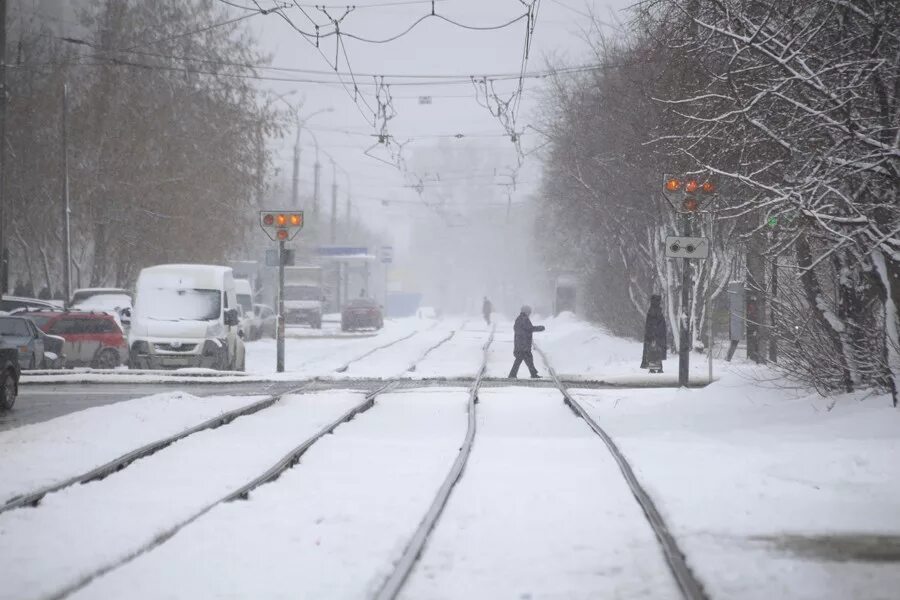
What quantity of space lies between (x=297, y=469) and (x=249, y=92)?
3367 centimetres

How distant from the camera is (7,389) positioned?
15.8m

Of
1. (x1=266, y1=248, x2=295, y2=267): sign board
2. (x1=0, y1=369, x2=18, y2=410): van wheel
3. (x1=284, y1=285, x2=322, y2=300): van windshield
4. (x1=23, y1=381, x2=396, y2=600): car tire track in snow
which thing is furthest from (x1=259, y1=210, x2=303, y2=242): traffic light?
(x1=284, y1=285, x2=322, y2=300): van windshield

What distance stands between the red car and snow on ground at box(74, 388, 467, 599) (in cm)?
1750

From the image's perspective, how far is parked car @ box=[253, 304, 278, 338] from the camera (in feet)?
153

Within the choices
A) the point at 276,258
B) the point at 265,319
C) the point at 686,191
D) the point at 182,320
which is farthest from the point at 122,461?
the point at 265,319

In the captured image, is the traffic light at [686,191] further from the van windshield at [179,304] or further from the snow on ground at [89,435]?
the van windshield at [179,304]

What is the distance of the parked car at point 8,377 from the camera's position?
15625 millimetres

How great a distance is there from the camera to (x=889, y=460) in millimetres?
9688

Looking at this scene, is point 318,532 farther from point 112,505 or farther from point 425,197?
point 425,197

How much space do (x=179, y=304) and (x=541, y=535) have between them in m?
19.1

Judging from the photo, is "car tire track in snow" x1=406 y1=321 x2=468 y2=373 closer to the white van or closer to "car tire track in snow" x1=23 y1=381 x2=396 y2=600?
the white van

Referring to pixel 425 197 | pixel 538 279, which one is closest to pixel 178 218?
pixel 538 279

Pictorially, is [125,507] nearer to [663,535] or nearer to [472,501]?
[472,501]

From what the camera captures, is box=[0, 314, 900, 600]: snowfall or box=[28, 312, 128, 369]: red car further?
box=[28, 312, 128, 369]: red car
